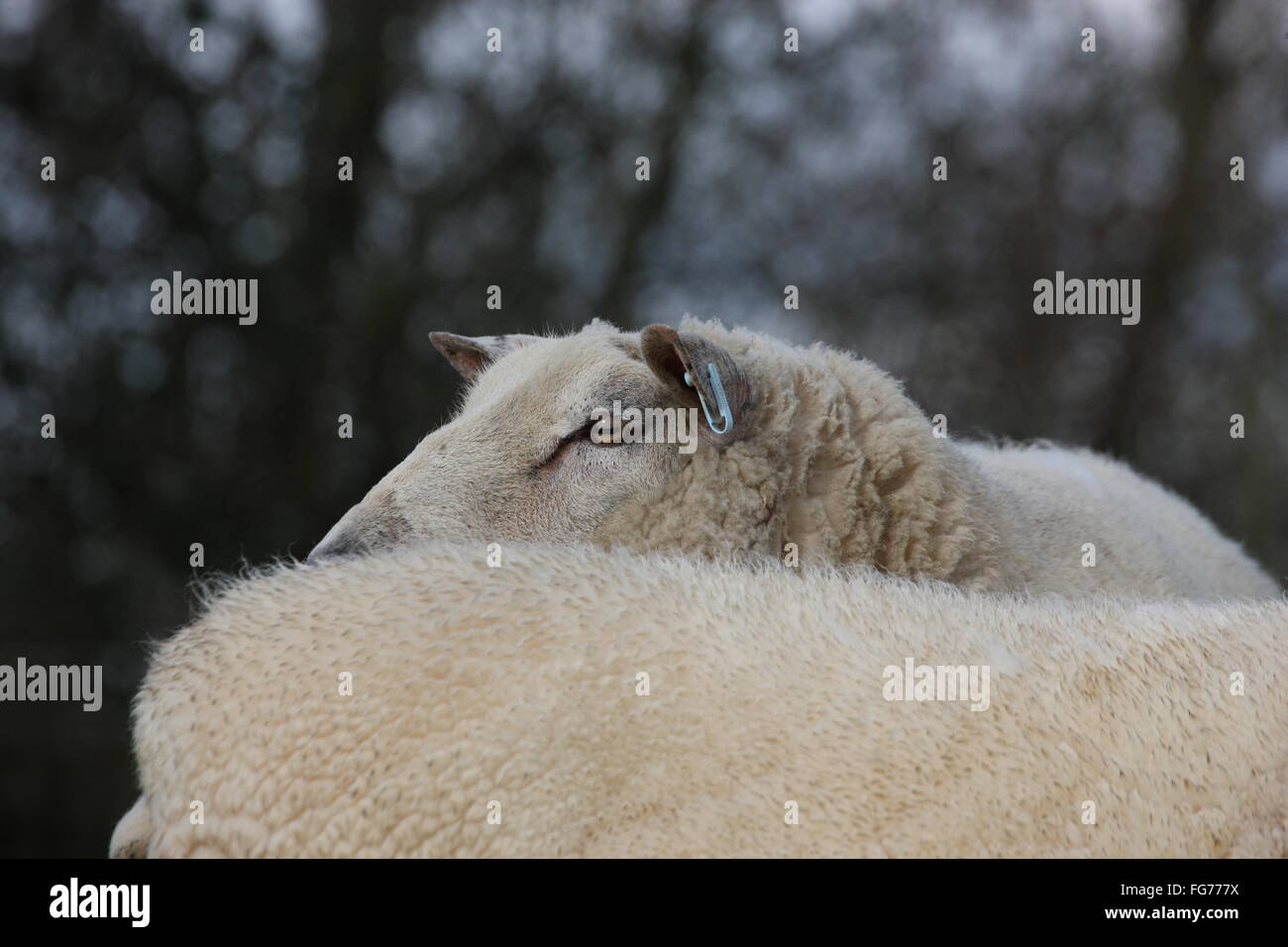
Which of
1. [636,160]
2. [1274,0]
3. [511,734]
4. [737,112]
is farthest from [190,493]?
[1274,0]

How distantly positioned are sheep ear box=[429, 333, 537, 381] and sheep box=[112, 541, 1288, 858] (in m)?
1.86

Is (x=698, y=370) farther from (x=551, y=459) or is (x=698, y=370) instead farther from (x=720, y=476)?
(x=551, y=459)

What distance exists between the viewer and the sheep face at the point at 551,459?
2.83m

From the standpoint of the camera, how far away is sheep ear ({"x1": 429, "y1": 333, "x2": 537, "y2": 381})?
3.56m

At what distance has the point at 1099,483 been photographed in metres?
4.21

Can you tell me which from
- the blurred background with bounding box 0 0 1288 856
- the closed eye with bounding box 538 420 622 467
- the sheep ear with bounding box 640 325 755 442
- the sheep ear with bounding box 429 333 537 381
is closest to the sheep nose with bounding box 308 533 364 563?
the closed eye with bounding box 538 420 622 467

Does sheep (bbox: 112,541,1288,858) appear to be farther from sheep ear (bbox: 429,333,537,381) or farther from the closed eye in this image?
sheep ear (bbox: 429,333,537,381)

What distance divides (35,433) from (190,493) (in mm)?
1055

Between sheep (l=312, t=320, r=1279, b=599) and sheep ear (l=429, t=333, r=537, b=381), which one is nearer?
A: sheep (l=312, t=320, r=1279, b=599)

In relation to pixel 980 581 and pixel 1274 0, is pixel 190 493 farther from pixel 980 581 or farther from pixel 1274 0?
pixel 1274 0

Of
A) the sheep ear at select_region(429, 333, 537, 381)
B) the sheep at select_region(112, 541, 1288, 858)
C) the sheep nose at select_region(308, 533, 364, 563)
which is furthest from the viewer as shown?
the sheep ear at select_region(429, 333, 537, 381)

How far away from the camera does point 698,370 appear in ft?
9.31

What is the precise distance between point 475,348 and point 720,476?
1.08 meters

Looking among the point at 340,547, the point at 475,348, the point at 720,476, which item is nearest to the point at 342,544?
the point at 340,547
